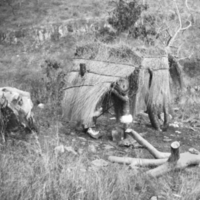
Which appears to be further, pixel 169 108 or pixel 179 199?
pixel 169 108

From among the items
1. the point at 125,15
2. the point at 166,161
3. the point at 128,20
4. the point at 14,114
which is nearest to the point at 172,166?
the point at 166,161

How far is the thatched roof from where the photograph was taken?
4715 mm

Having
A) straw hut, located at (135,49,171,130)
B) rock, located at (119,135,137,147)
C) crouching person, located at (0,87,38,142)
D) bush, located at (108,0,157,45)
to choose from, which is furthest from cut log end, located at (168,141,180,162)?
bush, located at (108,0,157,45)

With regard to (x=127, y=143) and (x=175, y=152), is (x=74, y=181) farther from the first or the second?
(x=127, y=143)

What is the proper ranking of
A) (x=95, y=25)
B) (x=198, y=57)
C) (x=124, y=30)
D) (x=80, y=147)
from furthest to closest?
(x=95, y=25)
(x=198, y=57)
(x=124, y=30)
(x=80, y=147)

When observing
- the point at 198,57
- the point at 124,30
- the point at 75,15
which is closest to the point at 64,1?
the point at 75,15

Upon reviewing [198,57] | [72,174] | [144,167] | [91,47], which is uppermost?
[91,47]

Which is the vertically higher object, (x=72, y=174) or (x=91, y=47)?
(x=91, y=47)

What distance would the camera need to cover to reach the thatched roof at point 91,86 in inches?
186

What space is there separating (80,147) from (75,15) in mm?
11706

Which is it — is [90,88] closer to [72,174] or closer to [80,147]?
[80,147]

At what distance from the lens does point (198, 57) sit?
44.1 feet

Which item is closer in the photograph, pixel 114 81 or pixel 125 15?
pixel 114 81

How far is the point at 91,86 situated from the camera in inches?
188
